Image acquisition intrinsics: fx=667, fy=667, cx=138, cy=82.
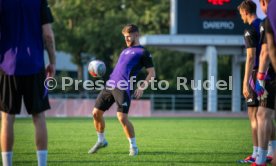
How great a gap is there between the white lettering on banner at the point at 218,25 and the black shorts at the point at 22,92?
2543cm

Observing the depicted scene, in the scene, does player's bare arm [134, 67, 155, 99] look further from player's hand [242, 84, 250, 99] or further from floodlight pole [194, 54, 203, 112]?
floodlight pole [194, 54, 203, 112]

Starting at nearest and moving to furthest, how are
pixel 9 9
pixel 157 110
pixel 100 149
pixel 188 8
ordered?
pixel 9 9 → pixel 100 149 → pixel 188 8 → pixel 157 110

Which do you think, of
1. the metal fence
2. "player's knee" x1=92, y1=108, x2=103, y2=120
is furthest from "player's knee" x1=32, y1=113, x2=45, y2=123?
the metal fence

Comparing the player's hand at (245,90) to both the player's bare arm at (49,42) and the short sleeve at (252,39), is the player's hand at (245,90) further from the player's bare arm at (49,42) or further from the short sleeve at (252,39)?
the player's bare arm at (49,42)

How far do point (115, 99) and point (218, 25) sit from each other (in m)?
22.0

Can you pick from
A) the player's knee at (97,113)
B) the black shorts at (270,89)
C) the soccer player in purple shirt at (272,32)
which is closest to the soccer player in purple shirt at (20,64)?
the soccer player in purple shirt at (272,32)

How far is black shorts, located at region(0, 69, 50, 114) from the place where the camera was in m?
6.67

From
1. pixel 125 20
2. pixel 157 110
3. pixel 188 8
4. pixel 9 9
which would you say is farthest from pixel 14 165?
Answer: pixel 125 20

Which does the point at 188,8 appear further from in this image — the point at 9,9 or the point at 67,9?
the point at 9,9

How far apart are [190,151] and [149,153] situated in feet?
2.86

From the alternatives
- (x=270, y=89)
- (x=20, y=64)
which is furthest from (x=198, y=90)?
(x=20, y=64)

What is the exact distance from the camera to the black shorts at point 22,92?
667cm

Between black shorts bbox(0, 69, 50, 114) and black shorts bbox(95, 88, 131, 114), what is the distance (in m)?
3.68

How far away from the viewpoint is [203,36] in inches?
1300
